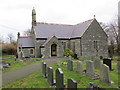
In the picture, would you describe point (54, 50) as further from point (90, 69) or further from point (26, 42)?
point (90, 69)

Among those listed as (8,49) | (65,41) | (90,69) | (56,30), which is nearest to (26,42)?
(56,30)

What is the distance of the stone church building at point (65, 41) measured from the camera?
1088 inches

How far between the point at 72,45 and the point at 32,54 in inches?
396

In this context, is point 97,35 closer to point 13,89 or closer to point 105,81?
point 105,81

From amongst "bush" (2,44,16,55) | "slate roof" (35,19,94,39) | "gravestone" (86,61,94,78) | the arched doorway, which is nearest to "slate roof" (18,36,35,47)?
"slate roof" (35,19,94,39)

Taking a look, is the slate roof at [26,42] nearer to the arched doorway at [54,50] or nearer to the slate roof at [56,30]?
the slate roof at [56,30]

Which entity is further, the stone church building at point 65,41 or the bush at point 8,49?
the bush at point 8,49

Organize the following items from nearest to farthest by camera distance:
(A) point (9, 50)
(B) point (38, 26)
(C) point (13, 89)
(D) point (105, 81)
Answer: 1. (C) point (13, 89)
2. (D) point (105, 81)
3. (B) point (38, 26)
4. (A) point (9, 50)

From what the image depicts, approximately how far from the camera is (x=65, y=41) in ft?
104

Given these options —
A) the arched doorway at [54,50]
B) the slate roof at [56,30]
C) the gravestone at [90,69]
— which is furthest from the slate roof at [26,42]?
the gravestone at [90,69]

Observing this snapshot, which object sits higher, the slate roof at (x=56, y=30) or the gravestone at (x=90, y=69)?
the slate roof at (x=56, y=30)

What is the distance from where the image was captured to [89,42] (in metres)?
27.9

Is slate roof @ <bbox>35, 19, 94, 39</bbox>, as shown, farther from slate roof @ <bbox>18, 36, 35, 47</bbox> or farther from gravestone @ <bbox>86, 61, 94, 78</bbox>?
gravestone @ <bbox>86, 61, 94, 78</bbox>

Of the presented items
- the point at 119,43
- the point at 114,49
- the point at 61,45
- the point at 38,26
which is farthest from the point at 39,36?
the point at 114,49
